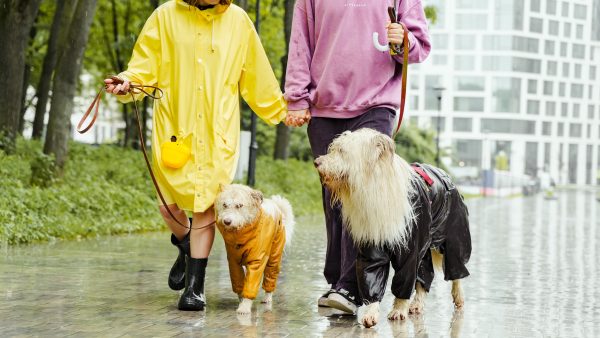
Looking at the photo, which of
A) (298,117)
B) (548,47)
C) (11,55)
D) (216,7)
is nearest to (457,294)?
(298,117)

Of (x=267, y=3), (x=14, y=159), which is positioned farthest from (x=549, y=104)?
(x=14, y=159)

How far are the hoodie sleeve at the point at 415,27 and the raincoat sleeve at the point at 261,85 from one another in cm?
89

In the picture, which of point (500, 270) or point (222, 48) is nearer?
point (222, 48)

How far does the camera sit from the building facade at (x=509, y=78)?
144 metres

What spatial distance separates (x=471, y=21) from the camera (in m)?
145

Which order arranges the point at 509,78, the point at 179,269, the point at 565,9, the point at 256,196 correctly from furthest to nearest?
the point at 509,78, the point at 565,9, the point at 179,269, the point at 256,196

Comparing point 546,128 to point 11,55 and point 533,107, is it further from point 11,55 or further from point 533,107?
point 11,55

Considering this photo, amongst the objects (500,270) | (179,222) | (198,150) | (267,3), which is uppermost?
(267,3)

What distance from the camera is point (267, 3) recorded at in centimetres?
2973

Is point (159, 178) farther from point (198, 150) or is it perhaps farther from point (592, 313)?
point (592, 313)

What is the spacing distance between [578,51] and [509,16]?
14.4m

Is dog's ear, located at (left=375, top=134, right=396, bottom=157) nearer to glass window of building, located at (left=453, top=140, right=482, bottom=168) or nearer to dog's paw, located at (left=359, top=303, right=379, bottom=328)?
dog's paw, located at (left=359, top=303, right=379, bottom=328)

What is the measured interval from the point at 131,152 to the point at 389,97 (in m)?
19.6

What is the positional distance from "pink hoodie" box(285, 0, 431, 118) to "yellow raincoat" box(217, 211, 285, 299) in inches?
35.3
